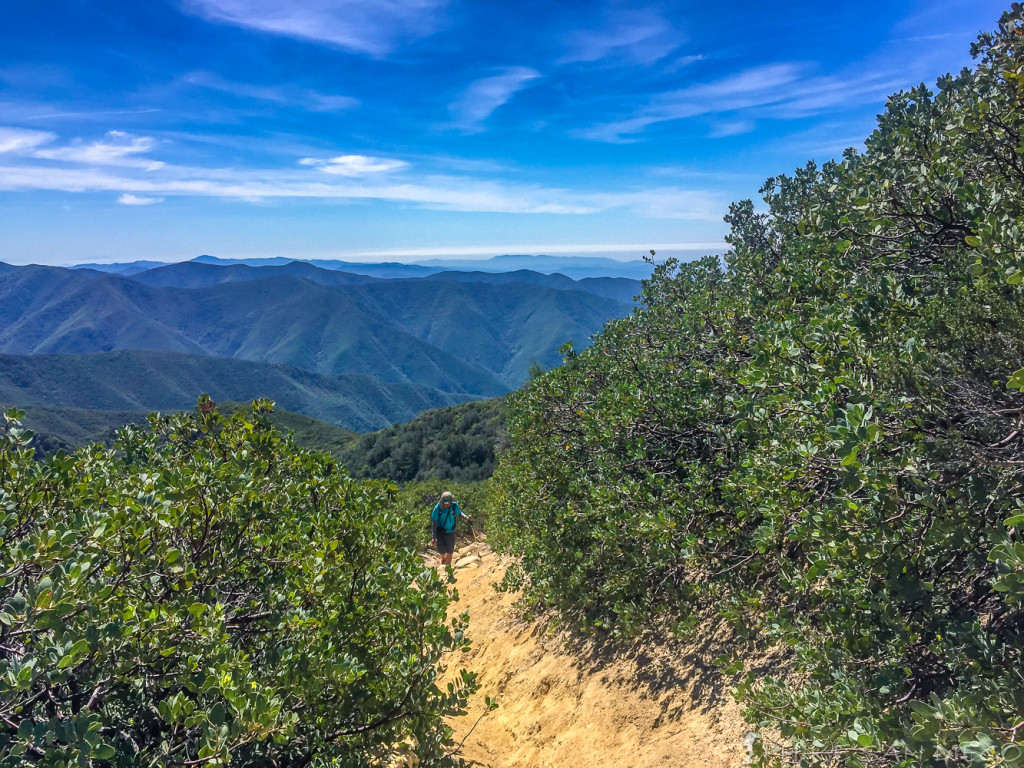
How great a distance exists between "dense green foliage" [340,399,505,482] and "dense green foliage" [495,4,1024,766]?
41.3 metres

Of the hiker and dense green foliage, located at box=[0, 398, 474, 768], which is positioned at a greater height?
dense green foliage, located at box=[0, 398, 474, 768]

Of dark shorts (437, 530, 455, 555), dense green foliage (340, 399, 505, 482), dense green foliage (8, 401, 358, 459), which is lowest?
dense green foliage (8, 401, 358, 459)

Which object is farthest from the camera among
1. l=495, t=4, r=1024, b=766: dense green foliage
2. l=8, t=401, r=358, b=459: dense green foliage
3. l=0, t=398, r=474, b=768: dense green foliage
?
l=8, t=401, r=358, b=459: dense green foliage

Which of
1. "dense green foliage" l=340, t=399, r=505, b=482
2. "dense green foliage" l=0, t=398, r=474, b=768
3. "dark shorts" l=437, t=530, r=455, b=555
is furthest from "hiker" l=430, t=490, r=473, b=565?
"dense green foliage" l=340, t=399, r=505, b=482

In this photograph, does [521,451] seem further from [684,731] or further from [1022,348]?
[1022,348]

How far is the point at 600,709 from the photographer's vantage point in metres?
6.31

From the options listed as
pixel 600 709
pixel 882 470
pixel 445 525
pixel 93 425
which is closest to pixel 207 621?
pixel 882 470

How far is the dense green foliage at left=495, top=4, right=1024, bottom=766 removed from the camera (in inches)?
118

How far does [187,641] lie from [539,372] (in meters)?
7.24

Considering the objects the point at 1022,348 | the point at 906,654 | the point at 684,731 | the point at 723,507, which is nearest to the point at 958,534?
the point at 906,654

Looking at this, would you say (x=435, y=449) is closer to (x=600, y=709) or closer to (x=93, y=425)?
(x=600, y=709)

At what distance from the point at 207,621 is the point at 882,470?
12.0 ft

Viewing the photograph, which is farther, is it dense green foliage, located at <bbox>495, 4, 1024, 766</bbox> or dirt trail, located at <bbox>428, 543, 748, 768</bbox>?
dirt trail, located at <bbox>428, 543, 748, 768</bbox>

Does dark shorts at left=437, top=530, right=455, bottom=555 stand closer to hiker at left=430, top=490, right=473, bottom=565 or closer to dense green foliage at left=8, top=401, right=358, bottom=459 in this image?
hiker at left=430, top=490, right=473, bottom=565
